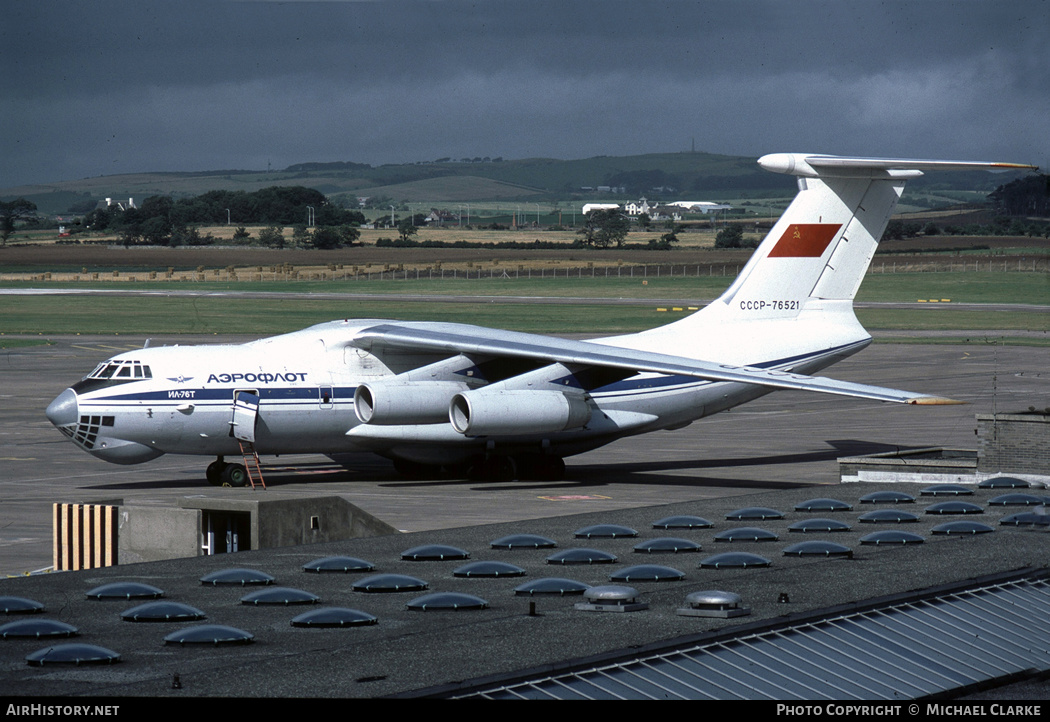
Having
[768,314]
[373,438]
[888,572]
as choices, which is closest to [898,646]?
[888,572]

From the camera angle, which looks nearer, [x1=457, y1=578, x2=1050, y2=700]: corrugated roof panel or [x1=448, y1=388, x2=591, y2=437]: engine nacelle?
[x1=457, y1=578, x2=1050, y2=700]: corrugated roof panel

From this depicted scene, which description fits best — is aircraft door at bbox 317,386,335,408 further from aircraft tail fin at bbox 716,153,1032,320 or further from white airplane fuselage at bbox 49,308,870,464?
aircraft tail fin at bbox 716,153,1032,320

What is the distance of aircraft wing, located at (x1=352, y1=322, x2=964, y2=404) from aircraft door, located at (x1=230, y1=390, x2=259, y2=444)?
9.66 feet

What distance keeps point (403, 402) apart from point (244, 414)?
371 centimetres

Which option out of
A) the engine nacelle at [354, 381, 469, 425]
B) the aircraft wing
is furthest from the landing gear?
the aircraft wing

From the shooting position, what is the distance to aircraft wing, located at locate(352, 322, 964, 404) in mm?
32781

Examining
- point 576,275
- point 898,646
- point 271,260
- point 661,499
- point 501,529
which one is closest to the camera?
point 898,646

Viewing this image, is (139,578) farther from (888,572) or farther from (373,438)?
(373,438)

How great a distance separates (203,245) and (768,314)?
163486 mm

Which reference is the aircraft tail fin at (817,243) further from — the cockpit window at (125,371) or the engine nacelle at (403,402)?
A: the cockpit window at (125,371)

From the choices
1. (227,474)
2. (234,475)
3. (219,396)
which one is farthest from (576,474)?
(219,396)

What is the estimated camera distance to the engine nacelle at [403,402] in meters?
34.2

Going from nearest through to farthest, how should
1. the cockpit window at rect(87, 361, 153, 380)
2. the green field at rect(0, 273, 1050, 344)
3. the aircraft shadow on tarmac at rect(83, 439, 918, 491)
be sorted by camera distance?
the cockpit window at rect(87, 361, 153, 380) < the aircraft shadow on tarmac at rect(83, 439, 918, 491) < the green field at rect(0, 273, 1050, 344)

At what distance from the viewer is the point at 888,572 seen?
57.5ft
